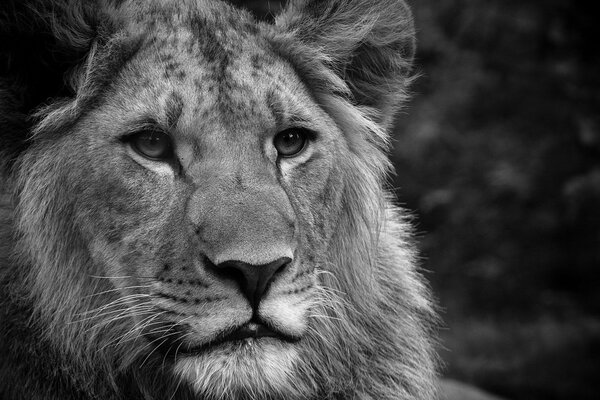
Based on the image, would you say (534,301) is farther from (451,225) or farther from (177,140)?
(177,140)

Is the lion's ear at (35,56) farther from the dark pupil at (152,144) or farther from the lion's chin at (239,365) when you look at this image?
the lion's chin at (239,365)

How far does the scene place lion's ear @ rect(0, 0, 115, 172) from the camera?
145 inches

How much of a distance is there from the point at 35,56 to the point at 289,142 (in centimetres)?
110

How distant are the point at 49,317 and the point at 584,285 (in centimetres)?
560

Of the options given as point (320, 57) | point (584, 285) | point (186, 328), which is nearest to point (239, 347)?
point (186, 328)

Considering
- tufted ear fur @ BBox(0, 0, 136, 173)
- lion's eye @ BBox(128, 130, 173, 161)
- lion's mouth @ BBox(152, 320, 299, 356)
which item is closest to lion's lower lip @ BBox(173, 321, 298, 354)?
lion's mouth @ BBox(152, 320, 299, 356)

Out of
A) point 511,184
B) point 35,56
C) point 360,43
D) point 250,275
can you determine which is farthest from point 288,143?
point 511,184

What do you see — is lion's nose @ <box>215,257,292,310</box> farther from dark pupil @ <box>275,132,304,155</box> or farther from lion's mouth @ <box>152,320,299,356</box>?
dark pupil @ <box>275,132,304,155</box>

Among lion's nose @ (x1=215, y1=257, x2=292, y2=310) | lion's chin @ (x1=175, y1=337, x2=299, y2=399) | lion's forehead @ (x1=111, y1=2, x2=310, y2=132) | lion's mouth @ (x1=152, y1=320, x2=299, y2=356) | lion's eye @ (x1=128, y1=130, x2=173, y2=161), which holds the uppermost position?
lion's forehead @ (x1=111, y1=2, x2=310, y2=132)

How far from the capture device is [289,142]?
3957 millimetres

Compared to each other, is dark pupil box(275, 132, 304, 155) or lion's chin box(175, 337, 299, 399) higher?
dark pupil box(275, 132, 304, 155)

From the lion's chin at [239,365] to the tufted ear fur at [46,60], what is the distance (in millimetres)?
1146

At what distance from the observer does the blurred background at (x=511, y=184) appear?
775 cm

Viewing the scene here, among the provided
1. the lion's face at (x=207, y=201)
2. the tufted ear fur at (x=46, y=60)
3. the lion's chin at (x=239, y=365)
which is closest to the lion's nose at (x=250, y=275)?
the lion's face at (x=207, y=201)
